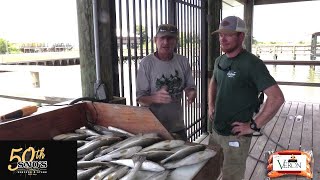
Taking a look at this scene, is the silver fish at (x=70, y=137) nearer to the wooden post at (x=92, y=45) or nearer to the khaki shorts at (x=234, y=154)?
the wooden post at (x=92, y=45)

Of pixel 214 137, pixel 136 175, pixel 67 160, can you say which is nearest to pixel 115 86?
pixel 214 137

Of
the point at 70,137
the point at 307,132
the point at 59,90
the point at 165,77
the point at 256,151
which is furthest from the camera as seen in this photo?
the point at 59,90

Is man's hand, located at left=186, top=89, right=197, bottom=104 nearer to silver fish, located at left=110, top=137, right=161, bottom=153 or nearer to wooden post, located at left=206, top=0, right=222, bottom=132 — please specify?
silver fish, located at left=110, top=137, right=161, bottom=153

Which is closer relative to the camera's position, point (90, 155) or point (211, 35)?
point (90, 155)

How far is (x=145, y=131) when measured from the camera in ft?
5.85

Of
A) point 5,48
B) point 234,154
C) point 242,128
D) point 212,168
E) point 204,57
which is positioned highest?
point 5,48

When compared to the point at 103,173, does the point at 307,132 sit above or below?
below

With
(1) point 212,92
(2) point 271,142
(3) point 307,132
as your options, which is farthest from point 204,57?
(1) point 212,92

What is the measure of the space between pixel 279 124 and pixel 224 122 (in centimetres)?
401

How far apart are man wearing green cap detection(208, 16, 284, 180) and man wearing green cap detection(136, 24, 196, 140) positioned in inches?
15.8

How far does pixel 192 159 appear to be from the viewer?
4.24ft

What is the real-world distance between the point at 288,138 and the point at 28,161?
5225 millimetres

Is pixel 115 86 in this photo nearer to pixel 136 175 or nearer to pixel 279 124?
pixel 136 175

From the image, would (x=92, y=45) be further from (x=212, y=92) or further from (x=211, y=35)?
(x=211, y=35)
